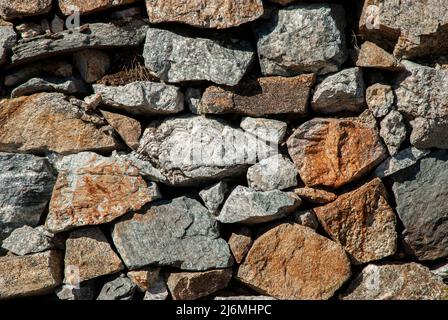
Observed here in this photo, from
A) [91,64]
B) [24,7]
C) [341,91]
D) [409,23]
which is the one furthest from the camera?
[91,64]

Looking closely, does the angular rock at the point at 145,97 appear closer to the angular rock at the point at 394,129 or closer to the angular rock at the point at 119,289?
the angular rock at the point at 119,289

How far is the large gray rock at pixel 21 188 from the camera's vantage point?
4.72m

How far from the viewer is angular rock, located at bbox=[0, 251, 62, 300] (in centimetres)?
466

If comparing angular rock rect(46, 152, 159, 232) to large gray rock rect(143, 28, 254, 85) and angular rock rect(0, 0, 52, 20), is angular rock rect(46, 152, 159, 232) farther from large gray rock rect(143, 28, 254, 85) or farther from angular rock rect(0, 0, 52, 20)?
angular rock rect(0, 0, 52, 20)

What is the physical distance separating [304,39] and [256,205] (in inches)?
49.1

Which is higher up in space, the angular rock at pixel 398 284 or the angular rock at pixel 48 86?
the angular rock at pixel 48 86

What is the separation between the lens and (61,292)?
15.5 feet

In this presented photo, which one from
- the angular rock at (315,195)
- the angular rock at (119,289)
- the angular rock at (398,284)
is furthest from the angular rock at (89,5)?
the angular rock at (398,284)

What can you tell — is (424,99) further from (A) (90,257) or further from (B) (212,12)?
(A) (90,257)

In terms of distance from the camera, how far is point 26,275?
468 cm

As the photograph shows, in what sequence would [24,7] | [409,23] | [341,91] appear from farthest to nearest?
1. [24,7]
2. [341,91]
3. [409,23]

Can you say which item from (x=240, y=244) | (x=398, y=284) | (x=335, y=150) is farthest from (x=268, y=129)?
(x=398, y=284)

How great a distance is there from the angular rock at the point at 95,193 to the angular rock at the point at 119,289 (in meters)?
0.47

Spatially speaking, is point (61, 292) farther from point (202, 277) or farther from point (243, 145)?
point (243, 145)
